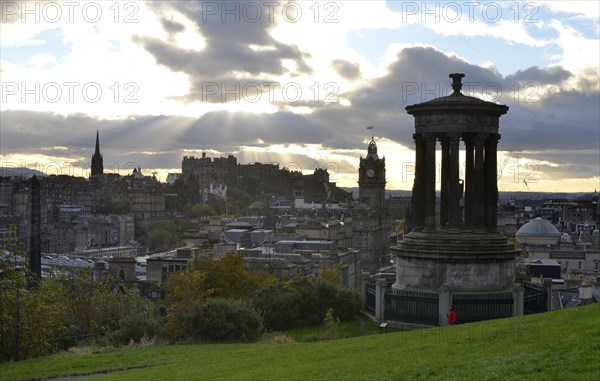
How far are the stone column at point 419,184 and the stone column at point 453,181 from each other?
0.92 meters

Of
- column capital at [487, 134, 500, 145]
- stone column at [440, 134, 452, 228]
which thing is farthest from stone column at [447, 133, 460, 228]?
column capital at [487, 134, 500, 145]

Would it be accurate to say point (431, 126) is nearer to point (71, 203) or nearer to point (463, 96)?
point (463, 96)

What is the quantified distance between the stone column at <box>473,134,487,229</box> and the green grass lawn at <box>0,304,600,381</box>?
22.3 feet

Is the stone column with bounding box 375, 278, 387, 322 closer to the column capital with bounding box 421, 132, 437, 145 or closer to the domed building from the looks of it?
the column capital with bounding box 421, 132, 437, 145

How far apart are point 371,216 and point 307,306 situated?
94412 mm

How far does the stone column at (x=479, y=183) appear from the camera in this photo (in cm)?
2589

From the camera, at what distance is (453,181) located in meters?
26.2

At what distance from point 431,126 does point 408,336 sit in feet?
28.4

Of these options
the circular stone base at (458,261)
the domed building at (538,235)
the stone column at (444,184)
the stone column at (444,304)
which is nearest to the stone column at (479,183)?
the circular stone base at (458,261)

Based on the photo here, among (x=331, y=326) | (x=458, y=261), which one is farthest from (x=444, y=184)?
(x=331, y=326)

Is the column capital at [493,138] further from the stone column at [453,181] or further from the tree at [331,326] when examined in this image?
the tree at [331,326]

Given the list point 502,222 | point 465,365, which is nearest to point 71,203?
point 502,222

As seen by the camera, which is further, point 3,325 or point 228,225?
point 228,225

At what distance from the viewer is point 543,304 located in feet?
86.3
